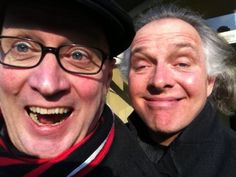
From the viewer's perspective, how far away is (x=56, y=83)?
1.51m

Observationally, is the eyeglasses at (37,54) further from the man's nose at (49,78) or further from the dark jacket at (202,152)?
the dark jacket at (202,152)

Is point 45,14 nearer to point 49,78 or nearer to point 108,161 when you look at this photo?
point 49,78

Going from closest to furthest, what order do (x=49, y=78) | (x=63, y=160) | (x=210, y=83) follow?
(x=49, y=78) → (x=63, y=160) → (x=210, y=83)

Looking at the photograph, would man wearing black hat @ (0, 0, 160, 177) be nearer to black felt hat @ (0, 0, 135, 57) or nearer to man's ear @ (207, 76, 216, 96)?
black felt hat @ (0, 0, 135, 57)

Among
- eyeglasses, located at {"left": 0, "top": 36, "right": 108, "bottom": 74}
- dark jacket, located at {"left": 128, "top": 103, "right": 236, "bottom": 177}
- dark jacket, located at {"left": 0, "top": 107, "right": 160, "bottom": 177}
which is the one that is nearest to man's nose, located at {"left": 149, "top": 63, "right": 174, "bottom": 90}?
dark jacket, located at {"left": 128, "top": 103, "right": 236, "bottom": 177}

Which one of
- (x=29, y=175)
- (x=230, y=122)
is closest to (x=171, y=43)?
(x=29, y=175)

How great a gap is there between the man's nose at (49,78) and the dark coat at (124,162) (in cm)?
41

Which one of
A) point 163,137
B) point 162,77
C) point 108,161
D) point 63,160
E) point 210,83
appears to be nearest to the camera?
point 63,160

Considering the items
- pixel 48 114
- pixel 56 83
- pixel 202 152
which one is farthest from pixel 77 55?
pixel 202 152

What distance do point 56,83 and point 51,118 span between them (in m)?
0.19

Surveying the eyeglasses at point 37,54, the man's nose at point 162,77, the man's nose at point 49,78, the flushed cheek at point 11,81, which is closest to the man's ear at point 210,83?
the man's nose at point 162,77

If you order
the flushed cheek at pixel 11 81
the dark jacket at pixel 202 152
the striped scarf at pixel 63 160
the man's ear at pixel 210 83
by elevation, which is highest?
the flushed cheek at pixel 11 81

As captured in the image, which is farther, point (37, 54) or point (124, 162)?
point (124, 162)

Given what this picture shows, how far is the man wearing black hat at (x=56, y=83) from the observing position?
60.4 inches
